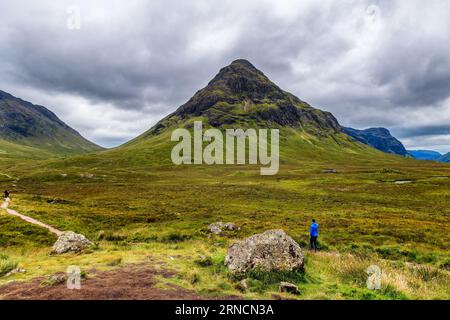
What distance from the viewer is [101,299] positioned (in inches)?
452

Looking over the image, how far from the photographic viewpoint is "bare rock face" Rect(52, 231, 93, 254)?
22441mm

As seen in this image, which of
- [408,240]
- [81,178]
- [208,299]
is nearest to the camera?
[208,299]

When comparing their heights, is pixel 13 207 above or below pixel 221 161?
below

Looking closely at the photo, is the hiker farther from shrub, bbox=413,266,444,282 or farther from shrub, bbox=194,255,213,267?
shrub, bbox=194,255,213,267

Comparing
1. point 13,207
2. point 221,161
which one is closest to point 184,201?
point 13,207

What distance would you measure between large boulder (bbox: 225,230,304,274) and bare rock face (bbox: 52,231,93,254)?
45.0ft

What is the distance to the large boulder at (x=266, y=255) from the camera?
15.8 meters

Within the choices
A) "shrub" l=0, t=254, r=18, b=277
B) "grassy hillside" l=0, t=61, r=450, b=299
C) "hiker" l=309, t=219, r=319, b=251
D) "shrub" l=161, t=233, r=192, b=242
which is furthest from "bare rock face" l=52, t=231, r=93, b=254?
"hiker" l=309, t=219, r=319, b=251

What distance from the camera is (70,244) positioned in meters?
23.0

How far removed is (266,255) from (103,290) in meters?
8.83

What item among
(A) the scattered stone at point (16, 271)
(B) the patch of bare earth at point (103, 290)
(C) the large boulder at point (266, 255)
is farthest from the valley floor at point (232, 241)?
(C) the large boulder at point (266, 255)
